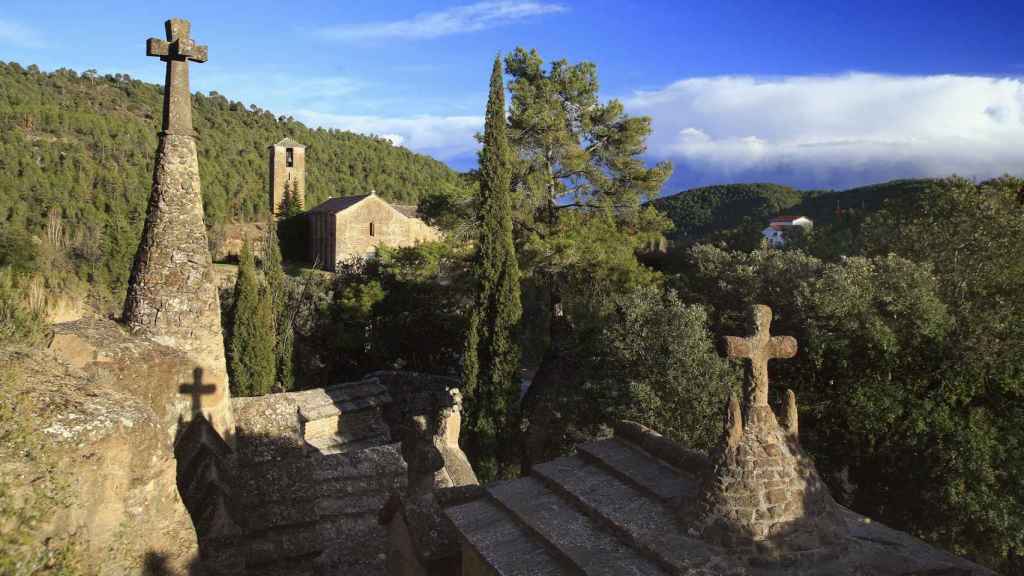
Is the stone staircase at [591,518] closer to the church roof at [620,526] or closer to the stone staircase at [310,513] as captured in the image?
the church roof at [620,526]

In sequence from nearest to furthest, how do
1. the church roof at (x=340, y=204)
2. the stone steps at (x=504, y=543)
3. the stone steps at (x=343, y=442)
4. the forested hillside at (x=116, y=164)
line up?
the stone steps at (x=504, y=543) → the stone steps at (x=343, y=442) → the forested hillside at (x=116, y=164) → the church roof at (x=340, y=204)

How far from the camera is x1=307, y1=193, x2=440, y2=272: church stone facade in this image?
151ft

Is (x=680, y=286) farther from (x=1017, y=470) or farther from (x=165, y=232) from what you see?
(x=165, y=232)

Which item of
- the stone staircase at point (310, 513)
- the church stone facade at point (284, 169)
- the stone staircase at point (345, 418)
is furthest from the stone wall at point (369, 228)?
the stone staircase at point (310, 513)

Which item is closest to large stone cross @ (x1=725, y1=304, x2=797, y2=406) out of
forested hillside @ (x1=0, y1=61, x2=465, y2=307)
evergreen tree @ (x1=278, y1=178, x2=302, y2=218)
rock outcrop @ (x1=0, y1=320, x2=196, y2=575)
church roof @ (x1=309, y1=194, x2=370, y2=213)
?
rock outcrop @ (x1=0, y1=320, x2=196, y2=575)

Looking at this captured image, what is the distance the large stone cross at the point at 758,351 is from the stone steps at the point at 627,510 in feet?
3.69

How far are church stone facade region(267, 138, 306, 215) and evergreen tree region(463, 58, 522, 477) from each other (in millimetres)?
40142

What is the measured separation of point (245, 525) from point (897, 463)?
11569 mm

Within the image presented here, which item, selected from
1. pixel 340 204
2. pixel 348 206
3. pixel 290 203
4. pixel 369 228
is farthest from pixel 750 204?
pixel 290 203

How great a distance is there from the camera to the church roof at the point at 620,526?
459cm

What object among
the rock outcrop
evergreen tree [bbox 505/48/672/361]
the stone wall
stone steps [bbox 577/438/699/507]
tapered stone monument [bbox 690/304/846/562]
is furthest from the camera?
the stone wall

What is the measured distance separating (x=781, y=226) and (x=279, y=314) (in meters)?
20.6

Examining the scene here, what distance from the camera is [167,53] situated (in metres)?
7.43

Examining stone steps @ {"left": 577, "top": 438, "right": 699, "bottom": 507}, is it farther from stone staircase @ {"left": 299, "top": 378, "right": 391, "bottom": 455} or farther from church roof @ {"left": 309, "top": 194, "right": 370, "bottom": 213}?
church roof @ {"left": 309, "top": 194, "right": 370, "bottom": 213}
